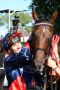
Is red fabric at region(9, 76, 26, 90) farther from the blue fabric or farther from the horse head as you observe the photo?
the horse head

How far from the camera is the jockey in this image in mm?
4988

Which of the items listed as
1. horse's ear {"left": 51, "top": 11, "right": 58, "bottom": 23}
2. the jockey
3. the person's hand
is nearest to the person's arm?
Answer: the person's hand

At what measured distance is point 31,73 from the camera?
4988 mm

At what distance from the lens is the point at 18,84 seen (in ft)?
16.5

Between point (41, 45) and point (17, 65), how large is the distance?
0.49 m

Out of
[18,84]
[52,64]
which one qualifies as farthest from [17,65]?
[52,64]

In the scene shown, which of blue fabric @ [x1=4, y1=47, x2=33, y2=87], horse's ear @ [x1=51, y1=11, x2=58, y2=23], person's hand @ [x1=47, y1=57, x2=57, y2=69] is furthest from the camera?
horse's ear @ [x1=51, y1=11, x2=58, y2=23]

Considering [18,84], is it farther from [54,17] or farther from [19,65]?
[54,17]

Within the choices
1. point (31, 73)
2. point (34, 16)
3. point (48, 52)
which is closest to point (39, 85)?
point (31, 73)

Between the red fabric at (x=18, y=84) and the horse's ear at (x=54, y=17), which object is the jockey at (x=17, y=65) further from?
the horse's ear at (x=54, y=17)

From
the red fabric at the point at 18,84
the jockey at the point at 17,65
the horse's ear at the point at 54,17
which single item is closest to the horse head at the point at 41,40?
the horse's ear at the point at 54,17

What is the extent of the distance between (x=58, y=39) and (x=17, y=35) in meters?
0.62

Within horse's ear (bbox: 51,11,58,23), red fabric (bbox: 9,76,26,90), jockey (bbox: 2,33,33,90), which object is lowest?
red fabric (bbox: 9,76,26,90)

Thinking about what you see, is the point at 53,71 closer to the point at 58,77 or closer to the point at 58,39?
the point at 58,77
